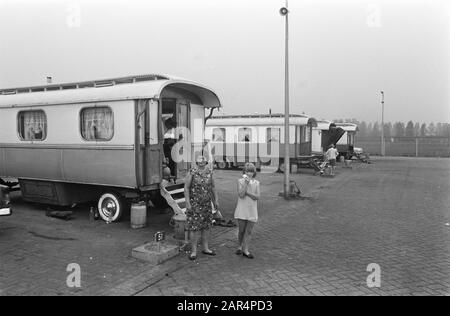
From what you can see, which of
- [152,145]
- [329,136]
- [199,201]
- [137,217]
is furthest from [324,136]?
[199,201]

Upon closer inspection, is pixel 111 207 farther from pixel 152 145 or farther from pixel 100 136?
pixel 152 145

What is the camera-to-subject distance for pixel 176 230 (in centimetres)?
753

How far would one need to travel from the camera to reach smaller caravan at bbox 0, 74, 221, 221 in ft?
27.9

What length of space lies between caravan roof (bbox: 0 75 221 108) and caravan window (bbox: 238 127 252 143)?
11.6 metres

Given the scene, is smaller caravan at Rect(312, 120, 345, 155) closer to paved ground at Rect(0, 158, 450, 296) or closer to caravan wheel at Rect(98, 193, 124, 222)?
paved ground at Rect(0, 158, 450, 296)

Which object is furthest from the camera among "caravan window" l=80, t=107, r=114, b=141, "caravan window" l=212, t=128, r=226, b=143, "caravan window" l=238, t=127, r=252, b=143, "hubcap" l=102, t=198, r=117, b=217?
"caravan window" l=212, t=128, r=226, b=143

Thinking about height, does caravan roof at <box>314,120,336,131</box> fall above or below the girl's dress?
above

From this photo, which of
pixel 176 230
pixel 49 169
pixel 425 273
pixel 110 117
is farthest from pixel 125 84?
pixel 425 273

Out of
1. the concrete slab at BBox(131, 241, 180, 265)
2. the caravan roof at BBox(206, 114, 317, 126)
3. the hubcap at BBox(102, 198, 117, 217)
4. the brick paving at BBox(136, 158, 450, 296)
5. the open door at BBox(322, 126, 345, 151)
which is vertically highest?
the caravan roof at BBox(206, 114, 317, 126)

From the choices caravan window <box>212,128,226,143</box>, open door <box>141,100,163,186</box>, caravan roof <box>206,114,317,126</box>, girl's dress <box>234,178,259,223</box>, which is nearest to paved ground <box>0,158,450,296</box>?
girl's dress <box>234,178,259,223</box>

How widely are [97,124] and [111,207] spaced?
2.02m

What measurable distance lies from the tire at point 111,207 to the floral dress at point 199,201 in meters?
3.12

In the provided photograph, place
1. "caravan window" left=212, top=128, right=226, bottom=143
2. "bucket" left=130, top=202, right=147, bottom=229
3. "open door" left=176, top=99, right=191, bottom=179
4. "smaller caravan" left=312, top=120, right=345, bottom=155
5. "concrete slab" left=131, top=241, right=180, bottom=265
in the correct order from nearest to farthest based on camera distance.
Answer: "concrete slab" left=131, top=241, right=180, bottom=265 < "bucket" left=130, top=202, right=147, bottom=229 < "open door" left=176, top=99, right=191, bottom=179 < "caravan window" left=212, top=128, right=226, bottom=143 < "smaller caravan" left=312, top=120, right=345, bottom=155

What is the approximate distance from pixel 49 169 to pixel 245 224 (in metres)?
5.94
